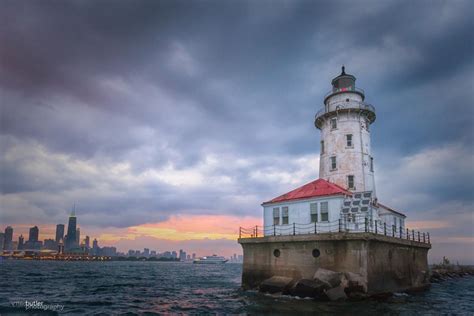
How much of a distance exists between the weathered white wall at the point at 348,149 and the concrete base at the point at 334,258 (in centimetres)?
720

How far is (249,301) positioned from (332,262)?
20.3ft

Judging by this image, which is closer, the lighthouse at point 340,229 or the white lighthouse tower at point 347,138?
the lighthouse at point 340,229

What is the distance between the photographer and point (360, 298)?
73.5 feet

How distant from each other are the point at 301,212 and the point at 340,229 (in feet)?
→ 13.1

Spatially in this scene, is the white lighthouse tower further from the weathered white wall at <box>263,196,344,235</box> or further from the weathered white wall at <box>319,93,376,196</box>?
the weathered white wall at <box>263,196,344,235</box>

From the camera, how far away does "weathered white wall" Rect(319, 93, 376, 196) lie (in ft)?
111

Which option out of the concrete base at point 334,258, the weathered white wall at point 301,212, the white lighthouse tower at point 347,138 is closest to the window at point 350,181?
the white lighthouse tower at point 347,138

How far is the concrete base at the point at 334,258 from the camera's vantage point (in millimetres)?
23203

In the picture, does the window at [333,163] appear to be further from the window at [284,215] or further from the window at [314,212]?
the window at [284,215]

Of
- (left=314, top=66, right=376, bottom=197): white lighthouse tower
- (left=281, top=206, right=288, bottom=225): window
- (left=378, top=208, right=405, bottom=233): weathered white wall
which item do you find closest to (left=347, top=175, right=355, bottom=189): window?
(left=314, top=66, right=376, bottom=197): white lighthouse tower

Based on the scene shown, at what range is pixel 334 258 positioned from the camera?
23.8 meters

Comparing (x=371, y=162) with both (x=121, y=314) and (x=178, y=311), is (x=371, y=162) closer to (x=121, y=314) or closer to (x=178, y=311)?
(x=178, y=311)

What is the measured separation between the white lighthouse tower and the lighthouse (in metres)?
0.08

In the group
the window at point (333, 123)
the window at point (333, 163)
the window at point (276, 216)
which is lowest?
the window at point (276, 216)
